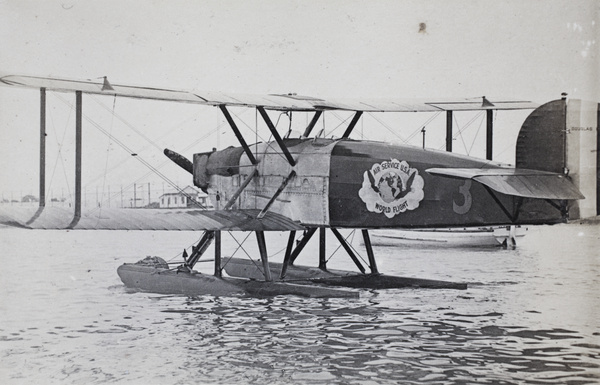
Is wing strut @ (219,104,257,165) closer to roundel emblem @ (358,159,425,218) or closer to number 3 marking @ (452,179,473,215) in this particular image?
roundel emblem @ (358,159,425,218)

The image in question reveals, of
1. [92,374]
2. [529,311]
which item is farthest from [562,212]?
[92,374]

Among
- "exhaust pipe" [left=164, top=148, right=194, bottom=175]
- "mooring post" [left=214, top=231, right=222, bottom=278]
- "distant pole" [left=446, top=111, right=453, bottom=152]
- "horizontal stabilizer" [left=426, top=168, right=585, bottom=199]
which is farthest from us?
"exhaust pipe" [left=164, top=148, right=194, bottom=175]

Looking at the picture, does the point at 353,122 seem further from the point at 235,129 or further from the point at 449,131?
the point at 235,129

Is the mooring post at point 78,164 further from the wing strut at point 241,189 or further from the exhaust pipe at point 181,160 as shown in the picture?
the exhaust pipe at point 181,160

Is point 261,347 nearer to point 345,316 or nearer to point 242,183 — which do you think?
point 345,316

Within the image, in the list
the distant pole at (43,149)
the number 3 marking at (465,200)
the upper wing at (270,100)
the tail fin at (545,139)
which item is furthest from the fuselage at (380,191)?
the distant pole at (43,149)

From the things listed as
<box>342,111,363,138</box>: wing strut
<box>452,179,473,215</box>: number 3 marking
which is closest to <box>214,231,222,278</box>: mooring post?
<box>342,111,363,138</box>: wing strut
